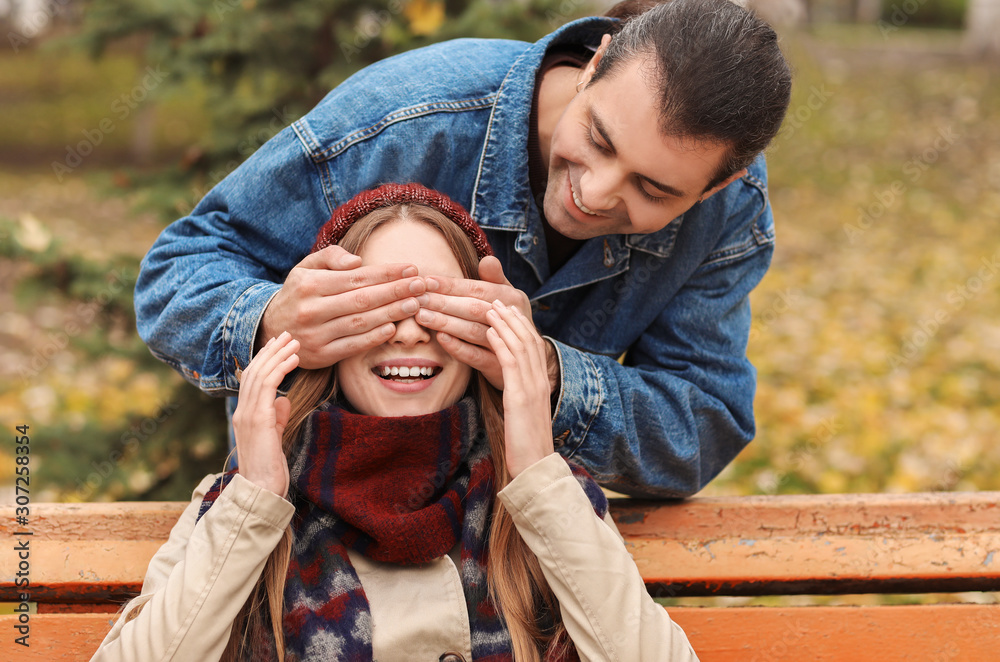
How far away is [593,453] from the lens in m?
2.29

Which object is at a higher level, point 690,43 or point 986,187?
point 690,43

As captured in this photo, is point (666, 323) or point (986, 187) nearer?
point (666, 323)

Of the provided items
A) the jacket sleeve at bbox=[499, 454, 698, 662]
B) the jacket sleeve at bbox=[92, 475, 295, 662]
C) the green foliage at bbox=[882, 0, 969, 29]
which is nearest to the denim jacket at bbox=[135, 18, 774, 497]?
the jacket sleeve at bbox=[499, 454, 698, 662]

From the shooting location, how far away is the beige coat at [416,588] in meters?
1.70

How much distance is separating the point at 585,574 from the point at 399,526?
1.36ft

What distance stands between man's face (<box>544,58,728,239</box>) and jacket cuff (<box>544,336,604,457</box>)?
12.8 inches

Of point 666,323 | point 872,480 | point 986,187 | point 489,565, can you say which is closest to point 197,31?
point 666,323

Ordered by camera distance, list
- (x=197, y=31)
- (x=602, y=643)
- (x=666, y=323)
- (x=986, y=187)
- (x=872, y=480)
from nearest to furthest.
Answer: (x=602, y=643) → (x=666, y=323) → (x=197, y=31) → (x=872, y=480) → (x=986, y=187)

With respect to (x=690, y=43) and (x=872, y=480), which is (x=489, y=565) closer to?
(x=690, y=43)

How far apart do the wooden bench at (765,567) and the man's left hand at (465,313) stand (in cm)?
82

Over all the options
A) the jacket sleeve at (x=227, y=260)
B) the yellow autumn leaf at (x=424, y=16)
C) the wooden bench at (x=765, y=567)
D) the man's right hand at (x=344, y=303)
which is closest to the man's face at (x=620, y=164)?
the man's right hand at (x=344, y=303)

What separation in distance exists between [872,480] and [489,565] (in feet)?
10.3

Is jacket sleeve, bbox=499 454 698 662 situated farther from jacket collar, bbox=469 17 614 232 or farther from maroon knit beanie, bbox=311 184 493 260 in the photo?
jacket collar, bbox=469 17 614 232

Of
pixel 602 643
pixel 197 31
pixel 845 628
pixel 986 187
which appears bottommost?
pixel 986 187
